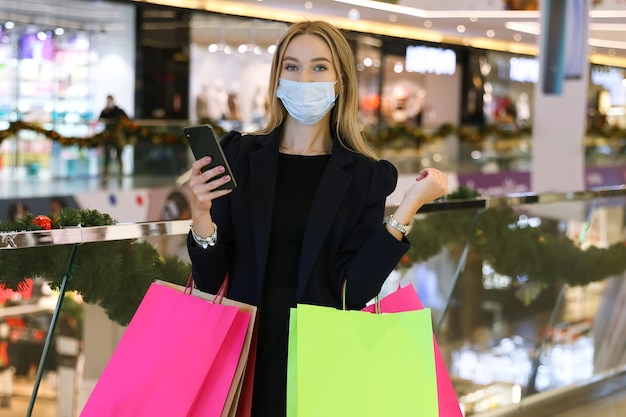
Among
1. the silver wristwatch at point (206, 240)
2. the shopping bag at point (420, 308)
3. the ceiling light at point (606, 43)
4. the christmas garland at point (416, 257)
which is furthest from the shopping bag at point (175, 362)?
the ceiling light at point (606, 43)

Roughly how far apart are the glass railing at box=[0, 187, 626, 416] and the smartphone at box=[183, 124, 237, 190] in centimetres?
214

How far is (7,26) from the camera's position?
15.4 meters

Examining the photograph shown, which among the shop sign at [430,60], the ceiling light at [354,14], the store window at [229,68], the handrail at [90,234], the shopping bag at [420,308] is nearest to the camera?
the shopping bag at [420,308]

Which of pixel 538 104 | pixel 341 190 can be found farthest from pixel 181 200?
pixel 341 190

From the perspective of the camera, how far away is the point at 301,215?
201 centimetres

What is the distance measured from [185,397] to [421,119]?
22.5 meters

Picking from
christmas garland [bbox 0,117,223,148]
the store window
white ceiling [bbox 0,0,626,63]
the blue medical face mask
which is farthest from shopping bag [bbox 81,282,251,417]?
the store window

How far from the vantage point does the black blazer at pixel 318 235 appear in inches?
75.9

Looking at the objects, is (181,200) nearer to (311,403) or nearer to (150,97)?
(150,97)

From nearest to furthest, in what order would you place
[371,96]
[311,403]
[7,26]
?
[311,403] < [7,26] < [371,96]

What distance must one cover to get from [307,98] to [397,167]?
15.0 m

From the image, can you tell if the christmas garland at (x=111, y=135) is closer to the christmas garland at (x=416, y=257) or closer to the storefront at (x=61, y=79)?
the storefront at (x=61, y=79)

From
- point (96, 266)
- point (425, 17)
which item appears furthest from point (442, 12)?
point (96, 266)

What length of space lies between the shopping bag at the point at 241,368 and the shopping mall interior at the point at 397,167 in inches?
10.9
